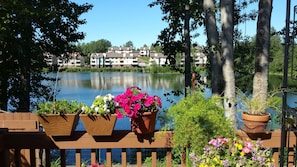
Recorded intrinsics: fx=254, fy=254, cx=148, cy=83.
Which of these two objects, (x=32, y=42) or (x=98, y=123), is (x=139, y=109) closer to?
(x=98, y=123)

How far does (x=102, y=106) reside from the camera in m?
2.03

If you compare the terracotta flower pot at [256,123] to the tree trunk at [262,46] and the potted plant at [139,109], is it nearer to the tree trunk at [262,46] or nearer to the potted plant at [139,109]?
the potted plant at [139,109]

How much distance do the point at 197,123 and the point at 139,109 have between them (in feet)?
1.52

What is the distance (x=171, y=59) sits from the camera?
876 cm

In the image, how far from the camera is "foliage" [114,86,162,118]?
200 cm

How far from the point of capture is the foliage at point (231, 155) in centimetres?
179

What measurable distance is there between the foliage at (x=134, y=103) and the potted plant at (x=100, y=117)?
0.07m

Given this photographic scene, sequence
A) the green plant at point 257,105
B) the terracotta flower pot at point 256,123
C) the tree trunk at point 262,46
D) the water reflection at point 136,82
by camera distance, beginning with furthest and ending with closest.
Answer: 1. the water reflection at point 136,82
2. the tree trunk at point 262,46
3. the green plant at point 257,105
4. the terracotta flower pot at point 256,123

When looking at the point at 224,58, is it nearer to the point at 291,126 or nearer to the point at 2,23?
the point at 291,126

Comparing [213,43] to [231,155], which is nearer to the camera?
[231,155]

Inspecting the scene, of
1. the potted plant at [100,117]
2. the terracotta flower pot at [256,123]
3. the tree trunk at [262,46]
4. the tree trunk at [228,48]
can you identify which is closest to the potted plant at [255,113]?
the terracotta flower pot at [256,123]

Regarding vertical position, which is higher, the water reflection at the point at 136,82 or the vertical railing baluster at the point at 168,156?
the vertical railing baluster at the point at 168,156

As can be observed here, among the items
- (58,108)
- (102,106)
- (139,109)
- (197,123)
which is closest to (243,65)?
(197,123)

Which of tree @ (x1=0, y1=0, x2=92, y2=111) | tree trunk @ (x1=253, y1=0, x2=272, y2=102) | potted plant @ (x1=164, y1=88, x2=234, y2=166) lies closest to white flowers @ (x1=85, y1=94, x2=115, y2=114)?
potted plant @ (x1=164, y1=88, x2=234, y2=166)
